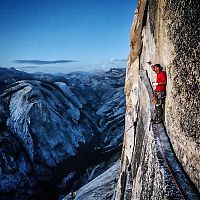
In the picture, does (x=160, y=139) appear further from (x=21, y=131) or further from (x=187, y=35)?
(x=21, y=131)

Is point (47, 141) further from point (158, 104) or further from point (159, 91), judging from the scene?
point (159, 91)

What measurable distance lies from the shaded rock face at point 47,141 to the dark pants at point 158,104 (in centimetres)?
3942

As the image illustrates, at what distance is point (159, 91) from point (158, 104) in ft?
2.11

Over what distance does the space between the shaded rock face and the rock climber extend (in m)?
39.4

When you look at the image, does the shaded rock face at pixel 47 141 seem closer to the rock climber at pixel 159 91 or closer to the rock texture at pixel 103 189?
the rock texture at pixel 103 189

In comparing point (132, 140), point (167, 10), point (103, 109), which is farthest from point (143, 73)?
point (103, 109)

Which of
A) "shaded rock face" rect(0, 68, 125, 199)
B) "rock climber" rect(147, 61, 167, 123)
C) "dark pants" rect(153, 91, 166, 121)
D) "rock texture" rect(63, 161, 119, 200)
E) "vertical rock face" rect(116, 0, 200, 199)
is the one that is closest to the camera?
"vertical rock face" rect(116, 0, 200, 199)

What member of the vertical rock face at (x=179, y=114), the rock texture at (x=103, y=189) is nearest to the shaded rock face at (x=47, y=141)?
the rock texture at (x=103, y=189)

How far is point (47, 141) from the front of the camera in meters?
56.5

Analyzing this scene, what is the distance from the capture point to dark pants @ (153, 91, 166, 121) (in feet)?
29.4

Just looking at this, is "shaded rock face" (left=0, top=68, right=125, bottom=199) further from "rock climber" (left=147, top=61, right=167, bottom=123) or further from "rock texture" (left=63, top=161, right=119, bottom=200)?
"rock climber" (left=147, top=61, right=167, bottom=123)

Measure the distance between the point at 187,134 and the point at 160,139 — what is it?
6.43 ft

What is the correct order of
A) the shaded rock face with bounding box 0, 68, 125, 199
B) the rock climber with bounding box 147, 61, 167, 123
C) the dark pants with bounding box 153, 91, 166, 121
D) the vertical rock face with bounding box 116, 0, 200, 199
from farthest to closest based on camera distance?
the shaded rock face with bounding box 0, 68, 125, 199 < the dark pants with bounding box 153, 91, 166, 121 < the rock climber with bounding box 147, 61, 167, 123 < the vertical rock face with bounding box 116, 0, 200, 199

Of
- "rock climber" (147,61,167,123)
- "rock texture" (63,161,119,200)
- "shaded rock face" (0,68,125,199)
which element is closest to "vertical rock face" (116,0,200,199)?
"rock climber" (147,61,167,123)
